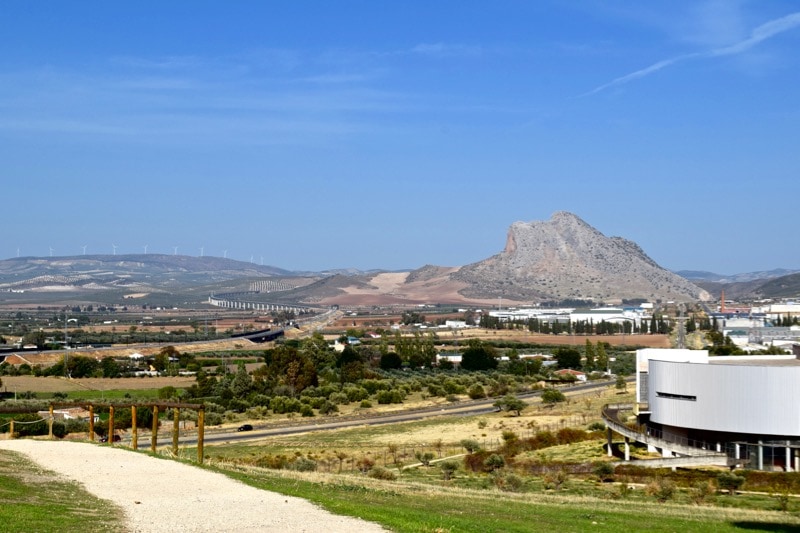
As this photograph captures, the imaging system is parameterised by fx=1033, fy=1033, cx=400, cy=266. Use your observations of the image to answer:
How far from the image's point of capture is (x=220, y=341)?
13800cm

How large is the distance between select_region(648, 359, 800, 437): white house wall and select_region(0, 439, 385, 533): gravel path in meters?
26.5

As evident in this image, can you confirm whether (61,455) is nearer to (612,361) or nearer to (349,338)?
(612,361)

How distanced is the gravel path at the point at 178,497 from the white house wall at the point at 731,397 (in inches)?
1045

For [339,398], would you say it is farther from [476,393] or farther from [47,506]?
[47,506]

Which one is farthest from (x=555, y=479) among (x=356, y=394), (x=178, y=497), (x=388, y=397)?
(x=356, y=394)

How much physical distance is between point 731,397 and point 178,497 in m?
29.9

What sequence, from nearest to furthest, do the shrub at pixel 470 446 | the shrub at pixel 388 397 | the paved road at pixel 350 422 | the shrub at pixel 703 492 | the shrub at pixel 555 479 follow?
the shrub at pixel 703 492 → the shrub at pixel 555 479 → the shrub at pixel 470 446 → the paved road at pixel 350 422 → the shrub at pixel 388 397

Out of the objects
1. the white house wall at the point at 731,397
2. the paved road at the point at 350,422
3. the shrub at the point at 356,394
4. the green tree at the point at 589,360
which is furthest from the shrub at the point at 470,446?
the green tree at the point at 589,360

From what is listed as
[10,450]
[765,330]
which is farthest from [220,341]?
[10,450]

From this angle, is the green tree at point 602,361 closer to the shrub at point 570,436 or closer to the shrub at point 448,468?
the shrub at point 570,436

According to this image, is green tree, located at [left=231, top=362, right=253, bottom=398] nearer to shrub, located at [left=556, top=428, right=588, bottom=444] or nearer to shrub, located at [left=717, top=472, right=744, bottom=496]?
shrub, located at [left=556, top=428, right=588, bottom=444]

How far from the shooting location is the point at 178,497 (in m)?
15.9

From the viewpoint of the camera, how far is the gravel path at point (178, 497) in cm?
1366

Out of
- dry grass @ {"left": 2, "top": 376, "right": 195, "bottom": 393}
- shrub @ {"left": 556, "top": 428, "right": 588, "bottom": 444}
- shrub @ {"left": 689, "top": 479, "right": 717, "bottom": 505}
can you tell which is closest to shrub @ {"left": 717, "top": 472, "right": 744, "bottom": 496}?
shrub @ {"left": 689, "top": 479, "right": 717, "bottom": 505}
